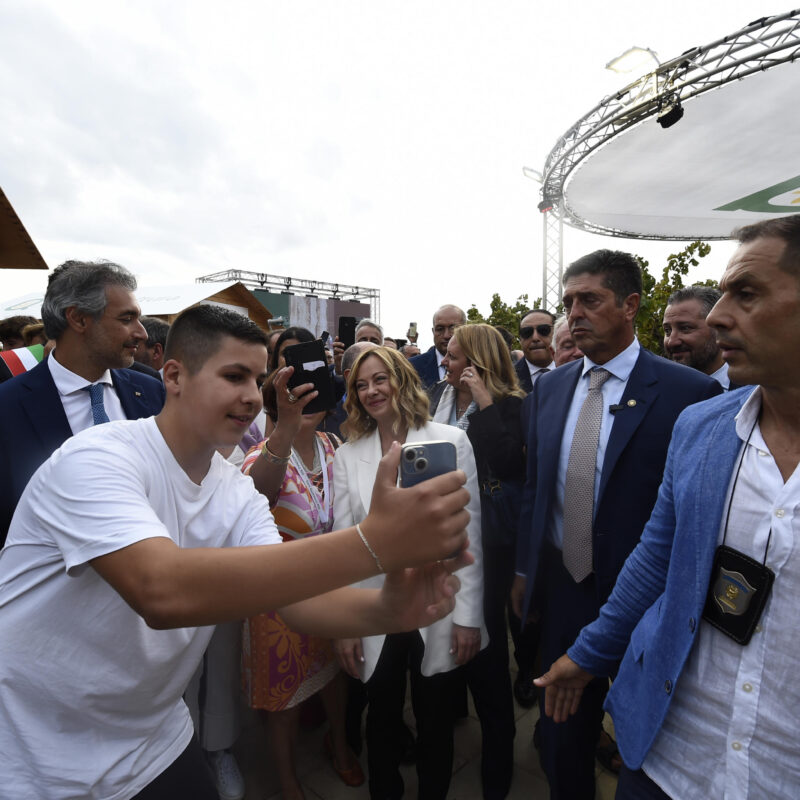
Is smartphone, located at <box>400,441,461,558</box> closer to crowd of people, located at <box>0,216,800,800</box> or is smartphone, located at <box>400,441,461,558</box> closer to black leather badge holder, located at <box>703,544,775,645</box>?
crowd of people, located at <box>0,216,800,800</box>

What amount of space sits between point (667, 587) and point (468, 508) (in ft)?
3.76

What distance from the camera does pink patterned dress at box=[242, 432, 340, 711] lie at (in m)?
2.35

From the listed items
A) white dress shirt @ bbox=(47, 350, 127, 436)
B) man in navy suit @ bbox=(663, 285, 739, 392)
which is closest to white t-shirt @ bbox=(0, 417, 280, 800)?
white dress shirt @ bbox=(47, 350, 127, 436)

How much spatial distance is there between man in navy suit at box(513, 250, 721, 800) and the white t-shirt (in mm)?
1667

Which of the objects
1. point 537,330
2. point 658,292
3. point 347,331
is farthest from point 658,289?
point 347,331

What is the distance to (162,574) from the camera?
94 cm

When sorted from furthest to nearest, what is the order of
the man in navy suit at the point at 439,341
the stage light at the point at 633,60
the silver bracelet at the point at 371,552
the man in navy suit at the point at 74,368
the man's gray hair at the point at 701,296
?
the stage light at the point at 633,60, the man in navy suit at the point at 439,341, the man's gray hair at the point at 701,296, the man in navy suit at the point at 74,368, the silver bracelet at the point at 371,552

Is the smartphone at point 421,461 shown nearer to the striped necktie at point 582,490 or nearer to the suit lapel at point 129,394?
the striped necktie at point 582,490

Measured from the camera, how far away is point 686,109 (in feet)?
29.2

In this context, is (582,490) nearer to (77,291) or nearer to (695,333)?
Answer: (695,333)

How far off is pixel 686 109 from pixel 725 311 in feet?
34.1

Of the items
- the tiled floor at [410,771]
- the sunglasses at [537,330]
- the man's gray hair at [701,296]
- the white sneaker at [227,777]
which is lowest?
the tiled floor at [410,771]

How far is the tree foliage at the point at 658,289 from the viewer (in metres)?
5.04

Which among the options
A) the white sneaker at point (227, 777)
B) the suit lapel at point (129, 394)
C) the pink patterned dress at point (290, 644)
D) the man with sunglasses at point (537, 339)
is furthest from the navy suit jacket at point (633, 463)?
the man with sunglasses at point (537, 339)
